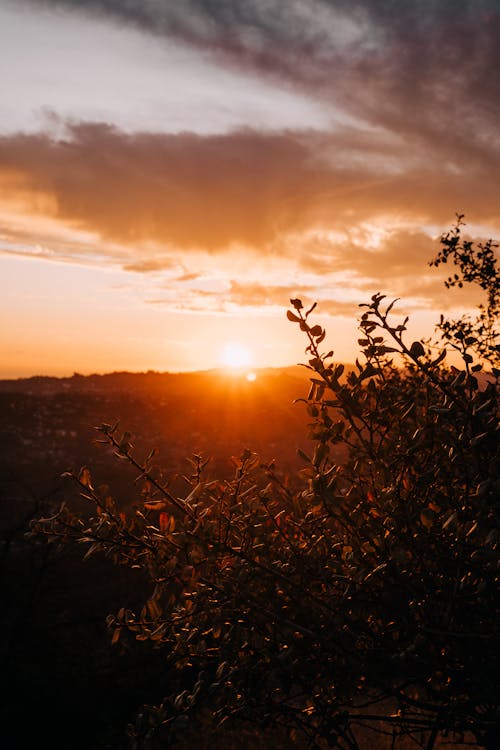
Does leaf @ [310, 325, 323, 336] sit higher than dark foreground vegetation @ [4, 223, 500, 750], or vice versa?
leaf @ [310, 325, 323, 336]

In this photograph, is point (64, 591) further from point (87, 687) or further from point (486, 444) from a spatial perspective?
point (486, 444)

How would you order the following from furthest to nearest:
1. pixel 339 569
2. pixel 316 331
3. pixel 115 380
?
1. pixel 115 380
2. pixel 339 569
3. pixel 316 331

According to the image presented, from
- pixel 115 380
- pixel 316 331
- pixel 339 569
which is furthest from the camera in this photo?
pixel 115 380

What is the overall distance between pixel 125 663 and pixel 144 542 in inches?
252

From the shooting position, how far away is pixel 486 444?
2.64 metres

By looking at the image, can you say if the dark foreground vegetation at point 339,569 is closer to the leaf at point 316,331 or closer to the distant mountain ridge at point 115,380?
the leaf at point 316,331

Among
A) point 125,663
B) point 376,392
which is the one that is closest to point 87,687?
point 125,663

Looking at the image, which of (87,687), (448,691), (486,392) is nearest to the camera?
(486,392)

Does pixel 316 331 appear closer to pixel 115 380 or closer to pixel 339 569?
pixel 339 569

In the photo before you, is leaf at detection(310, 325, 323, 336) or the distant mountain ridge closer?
leaf at detection(310, 325, 323, 336)

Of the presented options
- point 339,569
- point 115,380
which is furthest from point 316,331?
point 115,380

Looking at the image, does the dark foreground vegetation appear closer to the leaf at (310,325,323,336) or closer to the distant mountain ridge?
the leaf at (310,325,323,336)

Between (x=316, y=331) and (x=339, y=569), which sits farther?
(x=339, y=569)

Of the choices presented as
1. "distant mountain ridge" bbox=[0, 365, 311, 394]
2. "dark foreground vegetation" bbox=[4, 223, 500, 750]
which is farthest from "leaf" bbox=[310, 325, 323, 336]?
"distant mountain ridge" bbox=[0, 365, 311, 394]
